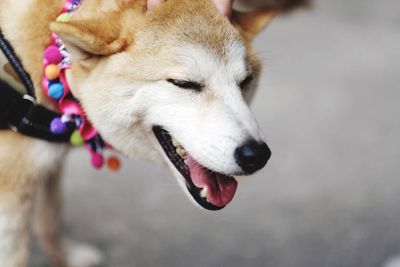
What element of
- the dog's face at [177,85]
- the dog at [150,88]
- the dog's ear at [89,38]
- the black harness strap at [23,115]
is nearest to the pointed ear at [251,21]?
the dog at [150,88]

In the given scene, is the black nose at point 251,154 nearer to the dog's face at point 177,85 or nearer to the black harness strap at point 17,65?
the dog's face at point 177,85

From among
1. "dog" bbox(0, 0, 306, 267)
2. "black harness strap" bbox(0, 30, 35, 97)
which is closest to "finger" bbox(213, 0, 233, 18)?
"dog" bbox(0, 0, 306, 267)

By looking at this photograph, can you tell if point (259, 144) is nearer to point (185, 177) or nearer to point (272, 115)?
point (185, 177)

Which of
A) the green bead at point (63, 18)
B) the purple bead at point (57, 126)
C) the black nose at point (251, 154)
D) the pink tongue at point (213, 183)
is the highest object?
the green bead at point (63, 18)

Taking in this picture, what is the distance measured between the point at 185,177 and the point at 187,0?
531 mm

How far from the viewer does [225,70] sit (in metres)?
1.97

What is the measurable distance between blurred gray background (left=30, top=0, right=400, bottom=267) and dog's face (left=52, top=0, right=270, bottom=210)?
391 mm

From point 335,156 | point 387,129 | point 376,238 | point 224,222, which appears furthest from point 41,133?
point 387,129

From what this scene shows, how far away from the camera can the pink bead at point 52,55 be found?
2.03 metres

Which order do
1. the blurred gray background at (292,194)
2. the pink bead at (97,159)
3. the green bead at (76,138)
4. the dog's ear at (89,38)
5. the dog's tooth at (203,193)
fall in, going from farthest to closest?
the blurred gray background at (292,194), the pink bead at (97,159), the green bead at (76,138), the dog's tooth at (203,193), the dog's ear at (89,38)

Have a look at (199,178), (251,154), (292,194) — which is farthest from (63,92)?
(292,194)

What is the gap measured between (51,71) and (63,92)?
0.25 ft

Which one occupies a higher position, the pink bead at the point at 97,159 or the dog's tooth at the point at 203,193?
the dog's tooth at the point at 203,193

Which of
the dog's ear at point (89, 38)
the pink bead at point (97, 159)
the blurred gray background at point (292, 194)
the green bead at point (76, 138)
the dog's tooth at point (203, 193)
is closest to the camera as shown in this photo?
the dog's ear at point (89, 38)
